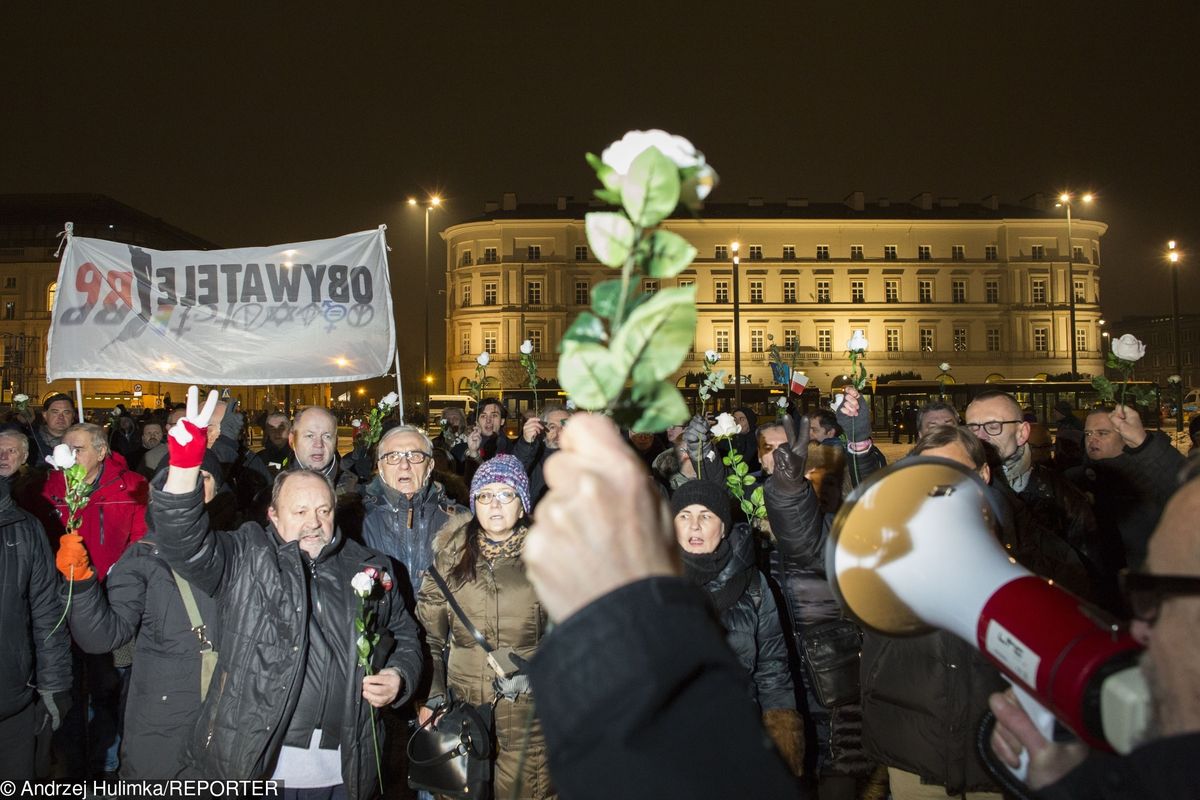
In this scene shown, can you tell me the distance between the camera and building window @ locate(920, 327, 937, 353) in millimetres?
71875

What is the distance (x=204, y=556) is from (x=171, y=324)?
479 centimetres

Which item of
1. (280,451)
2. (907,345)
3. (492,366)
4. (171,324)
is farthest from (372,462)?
(907,345)

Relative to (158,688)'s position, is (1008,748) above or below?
above

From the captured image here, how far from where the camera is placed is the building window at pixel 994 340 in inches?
2830

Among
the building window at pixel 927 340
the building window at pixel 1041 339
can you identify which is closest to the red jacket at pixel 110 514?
the building window at pixel 927 340

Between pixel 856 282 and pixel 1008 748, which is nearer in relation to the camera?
pixel 1008 748

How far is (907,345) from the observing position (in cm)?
7219

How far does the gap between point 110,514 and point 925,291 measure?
253 ft

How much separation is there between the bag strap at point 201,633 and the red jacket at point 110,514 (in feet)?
5.97

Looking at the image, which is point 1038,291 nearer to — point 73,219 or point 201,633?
point 201,633

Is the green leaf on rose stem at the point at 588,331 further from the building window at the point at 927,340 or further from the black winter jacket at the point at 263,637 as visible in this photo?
the building window at the point at 927,340

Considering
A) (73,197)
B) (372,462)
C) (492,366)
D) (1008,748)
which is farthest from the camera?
(73,197)

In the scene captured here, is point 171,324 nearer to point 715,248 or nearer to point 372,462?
point 372,462

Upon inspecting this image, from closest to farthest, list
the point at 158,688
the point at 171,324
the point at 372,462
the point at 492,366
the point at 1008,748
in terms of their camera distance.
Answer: the point at 1008,748 → the point at 158,688 → the point at 171,324 → the point at 372,462 → the point at 492,366
